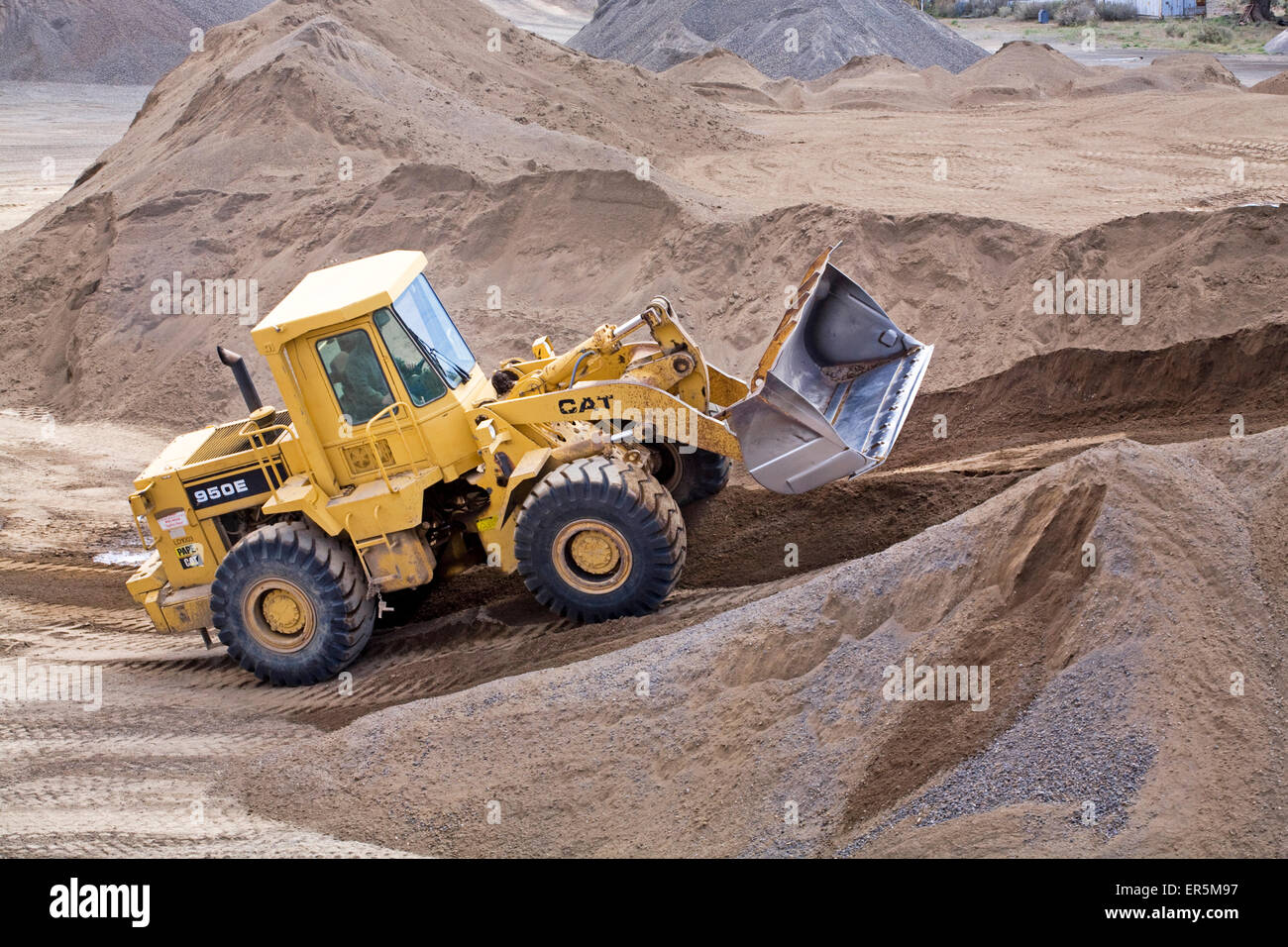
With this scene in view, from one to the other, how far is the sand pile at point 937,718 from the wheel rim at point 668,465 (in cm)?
233

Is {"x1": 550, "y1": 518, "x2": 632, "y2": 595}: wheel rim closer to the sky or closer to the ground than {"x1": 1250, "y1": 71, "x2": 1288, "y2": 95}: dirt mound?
closer to the ground

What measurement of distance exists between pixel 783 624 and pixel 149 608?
462cm

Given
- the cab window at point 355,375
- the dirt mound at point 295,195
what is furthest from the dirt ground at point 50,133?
the cab window at point 355,375

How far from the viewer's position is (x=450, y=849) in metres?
5.85

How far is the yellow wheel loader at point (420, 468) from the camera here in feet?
25.4

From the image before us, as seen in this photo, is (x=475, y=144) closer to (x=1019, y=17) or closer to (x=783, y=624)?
(x=783, y=624)

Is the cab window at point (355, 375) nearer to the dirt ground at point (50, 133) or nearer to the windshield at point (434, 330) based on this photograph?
the windshield at point (434, 330)

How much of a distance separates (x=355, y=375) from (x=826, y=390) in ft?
11.5

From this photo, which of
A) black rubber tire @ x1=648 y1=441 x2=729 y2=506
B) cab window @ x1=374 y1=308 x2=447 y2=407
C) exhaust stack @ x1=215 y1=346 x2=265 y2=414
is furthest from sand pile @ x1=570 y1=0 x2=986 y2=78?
cab window @ x1=374 y1=308 x2=447 y2=407

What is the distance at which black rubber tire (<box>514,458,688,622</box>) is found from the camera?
7.64 meters

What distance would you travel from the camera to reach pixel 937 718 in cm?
547

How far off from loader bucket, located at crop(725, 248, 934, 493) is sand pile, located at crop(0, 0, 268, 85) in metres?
40.5

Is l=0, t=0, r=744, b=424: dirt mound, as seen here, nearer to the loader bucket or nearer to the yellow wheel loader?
the loader bucket
